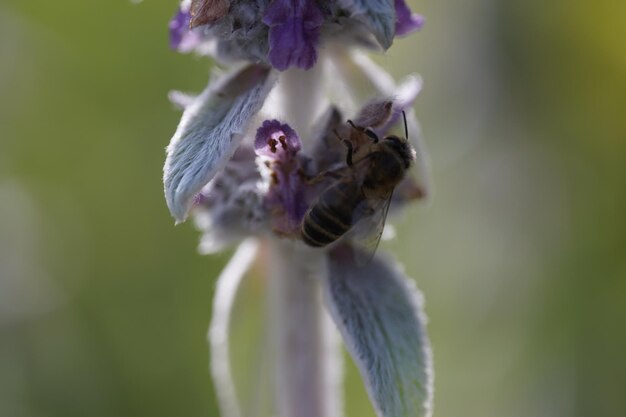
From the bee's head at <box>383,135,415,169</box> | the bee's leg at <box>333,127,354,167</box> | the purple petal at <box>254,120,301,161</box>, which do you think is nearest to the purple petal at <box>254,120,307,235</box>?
the purple petal at <box>254,120,301,161</box>

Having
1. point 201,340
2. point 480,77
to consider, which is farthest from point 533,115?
point 201,340

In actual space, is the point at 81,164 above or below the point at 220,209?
above

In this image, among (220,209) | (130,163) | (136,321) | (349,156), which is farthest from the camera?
(130,163)

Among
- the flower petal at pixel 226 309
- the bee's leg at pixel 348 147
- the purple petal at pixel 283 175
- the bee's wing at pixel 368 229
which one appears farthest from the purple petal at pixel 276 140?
the flower petal at pixel 226 309

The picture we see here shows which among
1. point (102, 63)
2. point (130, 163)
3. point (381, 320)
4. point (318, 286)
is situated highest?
point (102, 63)

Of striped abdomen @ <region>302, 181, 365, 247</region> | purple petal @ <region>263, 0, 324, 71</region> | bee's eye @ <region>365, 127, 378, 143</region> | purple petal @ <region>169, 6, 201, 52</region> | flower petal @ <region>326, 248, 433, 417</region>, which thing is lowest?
flower petal @ <region>326, 248, 433, 417</region>

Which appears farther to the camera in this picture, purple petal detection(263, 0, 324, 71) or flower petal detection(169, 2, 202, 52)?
flower petal detection(169, 2, 202, 52)

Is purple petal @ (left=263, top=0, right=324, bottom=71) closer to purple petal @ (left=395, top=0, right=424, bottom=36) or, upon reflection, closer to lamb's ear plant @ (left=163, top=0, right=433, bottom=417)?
lamb's ear plant @ (left=163, top=0, right=433, bottom=417)

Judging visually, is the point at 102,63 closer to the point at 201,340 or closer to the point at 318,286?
the point at 201,340
